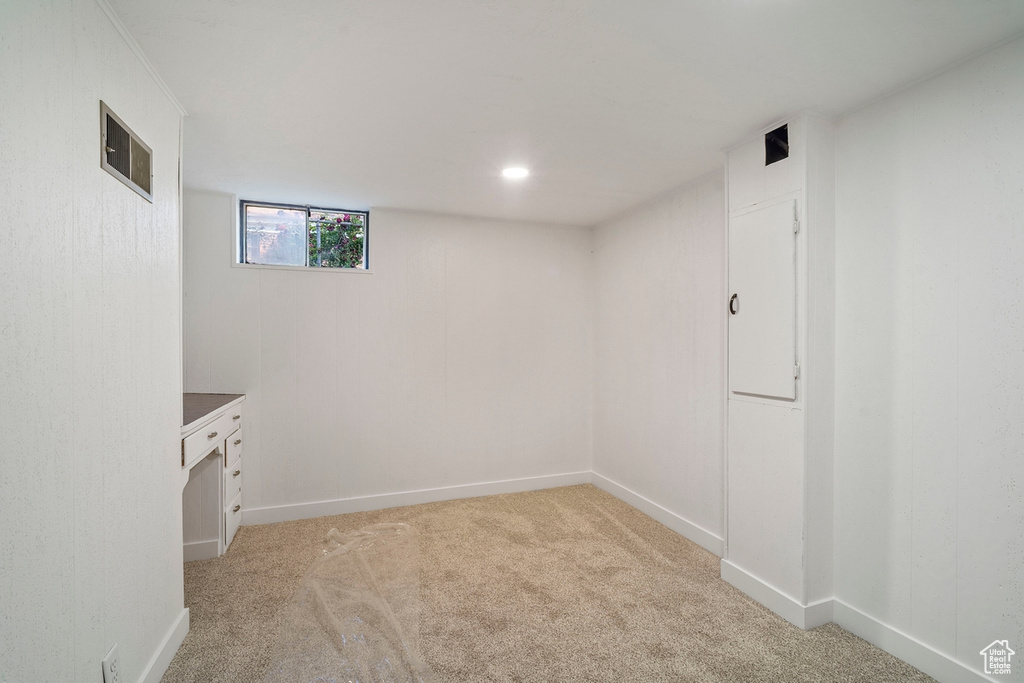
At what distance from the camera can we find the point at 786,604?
2291 mm

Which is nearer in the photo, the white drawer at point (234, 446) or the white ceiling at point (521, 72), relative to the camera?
the white ceiling at point (521, 72)

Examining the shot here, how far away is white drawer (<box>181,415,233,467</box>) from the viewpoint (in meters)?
2.24

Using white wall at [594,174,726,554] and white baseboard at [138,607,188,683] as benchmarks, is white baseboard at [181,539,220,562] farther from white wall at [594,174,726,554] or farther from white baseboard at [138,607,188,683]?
white wall at [594,174,726,554]

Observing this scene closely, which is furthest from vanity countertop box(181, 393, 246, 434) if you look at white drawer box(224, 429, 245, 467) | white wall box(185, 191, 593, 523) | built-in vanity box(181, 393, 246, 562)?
white drawer box(224, 429, 245, 467)

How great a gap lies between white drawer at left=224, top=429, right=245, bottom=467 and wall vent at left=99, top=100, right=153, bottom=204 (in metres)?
1.87

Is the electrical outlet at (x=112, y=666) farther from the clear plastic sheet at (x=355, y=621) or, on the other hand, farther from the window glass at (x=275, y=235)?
the window glass at (x=275, y=235)

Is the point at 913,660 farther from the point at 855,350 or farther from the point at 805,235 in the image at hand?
the point at 805,235

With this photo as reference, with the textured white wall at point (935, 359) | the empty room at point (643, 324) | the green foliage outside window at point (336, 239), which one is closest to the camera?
the empty room at point (643, 324)

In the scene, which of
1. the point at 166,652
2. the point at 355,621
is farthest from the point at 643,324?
the point at 166,652

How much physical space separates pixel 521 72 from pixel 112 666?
2535mm

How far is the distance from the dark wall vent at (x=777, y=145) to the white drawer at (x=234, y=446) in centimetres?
367

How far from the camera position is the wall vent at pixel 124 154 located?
59.5 inches

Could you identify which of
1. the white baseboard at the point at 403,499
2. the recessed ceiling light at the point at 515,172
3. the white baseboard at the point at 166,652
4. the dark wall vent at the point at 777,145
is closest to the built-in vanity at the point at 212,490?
the white baseboard at the point at 403,499

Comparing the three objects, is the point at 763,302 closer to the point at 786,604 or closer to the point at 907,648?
the point at 786,604
